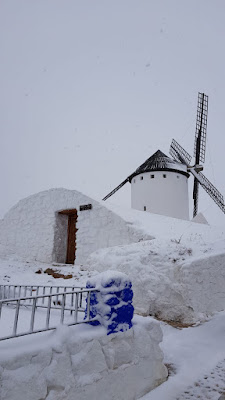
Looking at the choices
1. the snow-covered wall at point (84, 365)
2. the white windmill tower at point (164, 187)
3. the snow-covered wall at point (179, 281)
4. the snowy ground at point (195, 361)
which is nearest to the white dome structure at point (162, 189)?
the white windmill tower at point (164, 187)

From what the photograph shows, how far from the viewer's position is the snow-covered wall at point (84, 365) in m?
2.58

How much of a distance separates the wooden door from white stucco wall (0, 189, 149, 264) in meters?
0.26

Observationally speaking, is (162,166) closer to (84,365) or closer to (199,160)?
(199,160)

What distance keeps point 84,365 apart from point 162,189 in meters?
16.9

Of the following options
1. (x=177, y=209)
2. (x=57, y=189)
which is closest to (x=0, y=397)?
(x=57, y=189)

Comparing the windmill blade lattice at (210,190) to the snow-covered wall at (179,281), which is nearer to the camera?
the snow-covered wall at (179,281)

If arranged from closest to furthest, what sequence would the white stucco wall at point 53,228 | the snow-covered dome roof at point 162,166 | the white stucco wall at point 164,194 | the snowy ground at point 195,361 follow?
the snowy ground at point 195,361
the white stucco wall at point 53,228
the white stucco wall at point 164,194
the snow-covered dome roof at point 162,166

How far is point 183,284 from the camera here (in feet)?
20.3

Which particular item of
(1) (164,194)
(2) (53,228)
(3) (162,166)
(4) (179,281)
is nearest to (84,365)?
(4) (179,281)

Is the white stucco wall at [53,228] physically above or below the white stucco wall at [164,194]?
below

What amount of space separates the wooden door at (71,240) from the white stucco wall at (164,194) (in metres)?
7.54

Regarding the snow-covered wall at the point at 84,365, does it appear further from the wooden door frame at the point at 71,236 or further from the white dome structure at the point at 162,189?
the white dome structure at the point at 162,189

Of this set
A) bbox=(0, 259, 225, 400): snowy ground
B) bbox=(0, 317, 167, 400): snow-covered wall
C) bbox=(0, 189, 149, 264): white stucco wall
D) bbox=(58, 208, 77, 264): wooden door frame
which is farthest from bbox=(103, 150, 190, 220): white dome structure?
bbox=(0, 317, 167, 400): snow-covered wall

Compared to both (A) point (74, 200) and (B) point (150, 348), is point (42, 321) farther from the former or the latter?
(A) point (74, 200)
